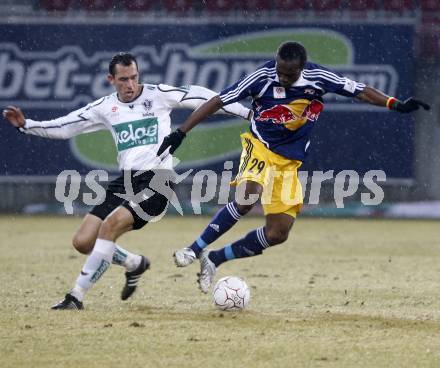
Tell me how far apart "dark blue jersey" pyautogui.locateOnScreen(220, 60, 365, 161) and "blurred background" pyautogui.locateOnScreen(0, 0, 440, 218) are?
8.10m

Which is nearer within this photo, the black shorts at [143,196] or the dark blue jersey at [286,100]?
the dark blue jersey at [286,100]

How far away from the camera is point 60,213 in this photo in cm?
1748

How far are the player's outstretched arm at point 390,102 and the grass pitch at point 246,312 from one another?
1.49m

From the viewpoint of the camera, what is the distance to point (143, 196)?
26.9 feet

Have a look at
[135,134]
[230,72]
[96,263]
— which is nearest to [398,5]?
[230,72]

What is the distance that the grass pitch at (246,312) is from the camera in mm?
5934

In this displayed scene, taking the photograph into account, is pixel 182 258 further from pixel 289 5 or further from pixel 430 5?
pixel 430 5

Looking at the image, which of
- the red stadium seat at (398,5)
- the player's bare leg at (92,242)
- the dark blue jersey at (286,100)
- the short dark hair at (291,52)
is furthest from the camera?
the red stadium seat at (398,5)

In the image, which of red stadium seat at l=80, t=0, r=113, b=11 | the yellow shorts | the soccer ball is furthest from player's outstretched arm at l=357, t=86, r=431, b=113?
red stadium seat at l=80, t=0, r=113, b=11

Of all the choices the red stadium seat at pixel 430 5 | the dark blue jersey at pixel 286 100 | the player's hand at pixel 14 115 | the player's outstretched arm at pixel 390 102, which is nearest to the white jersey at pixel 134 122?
the player's hand at pixel 14 115

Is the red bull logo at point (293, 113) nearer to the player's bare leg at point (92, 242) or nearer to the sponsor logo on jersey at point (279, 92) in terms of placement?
the sponsor logo on jersey at point (279, 92)

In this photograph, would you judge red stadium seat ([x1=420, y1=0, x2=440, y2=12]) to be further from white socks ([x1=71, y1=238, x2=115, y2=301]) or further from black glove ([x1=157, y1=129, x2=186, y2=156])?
white socks ([x1=71, y1=238, x2=115, y2=301])

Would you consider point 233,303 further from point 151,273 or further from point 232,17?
point 232,17

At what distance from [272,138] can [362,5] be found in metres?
9.43
